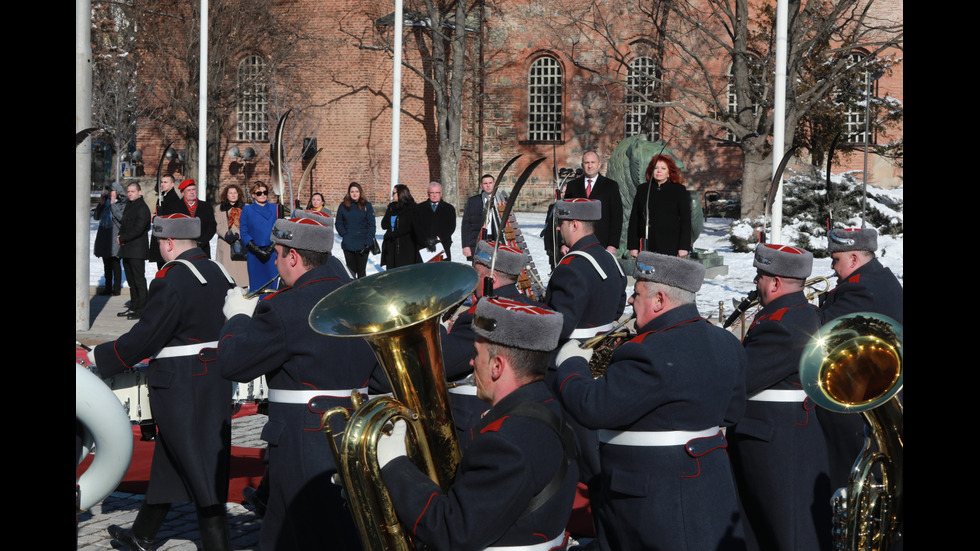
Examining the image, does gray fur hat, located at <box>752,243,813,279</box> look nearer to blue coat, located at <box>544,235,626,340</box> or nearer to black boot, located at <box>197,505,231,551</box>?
blue coat, located at <box>544,235,626,340</box>

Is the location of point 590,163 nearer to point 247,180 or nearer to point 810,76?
point 810,76

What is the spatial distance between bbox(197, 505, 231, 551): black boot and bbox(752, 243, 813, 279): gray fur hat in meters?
2.97

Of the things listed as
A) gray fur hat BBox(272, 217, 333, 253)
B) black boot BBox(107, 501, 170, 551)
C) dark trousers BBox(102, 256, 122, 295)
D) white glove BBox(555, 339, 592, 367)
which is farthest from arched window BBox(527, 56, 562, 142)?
white glove BBox(555, 339, 592, 367)

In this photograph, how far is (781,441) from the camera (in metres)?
4.82

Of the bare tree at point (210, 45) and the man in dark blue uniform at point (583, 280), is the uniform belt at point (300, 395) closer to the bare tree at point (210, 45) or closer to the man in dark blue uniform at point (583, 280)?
the man in dark blue uniform at point (583, 280)

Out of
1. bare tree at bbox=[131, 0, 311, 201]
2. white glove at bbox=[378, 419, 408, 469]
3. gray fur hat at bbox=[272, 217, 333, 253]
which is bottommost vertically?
white glove at bbox=[378, 419, 408, 469]

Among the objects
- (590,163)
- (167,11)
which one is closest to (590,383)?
(590,163)

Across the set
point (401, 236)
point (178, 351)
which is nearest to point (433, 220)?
point (401, 236)

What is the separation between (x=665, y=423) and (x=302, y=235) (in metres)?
1.85

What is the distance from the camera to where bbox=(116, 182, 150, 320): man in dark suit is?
43.0 ft

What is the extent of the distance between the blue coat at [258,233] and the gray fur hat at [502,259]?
22.1ft

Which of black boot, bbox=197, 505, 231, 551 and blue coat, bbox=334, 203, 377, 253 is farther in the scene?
blue coat, bbox=334, 203, 377, 253

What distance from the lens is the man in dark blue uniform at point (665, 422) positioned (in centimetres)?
360

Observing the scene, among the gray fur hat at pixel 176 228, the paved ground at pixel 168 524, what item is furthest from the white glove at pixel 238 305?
the paved ground at pixel 168 524
